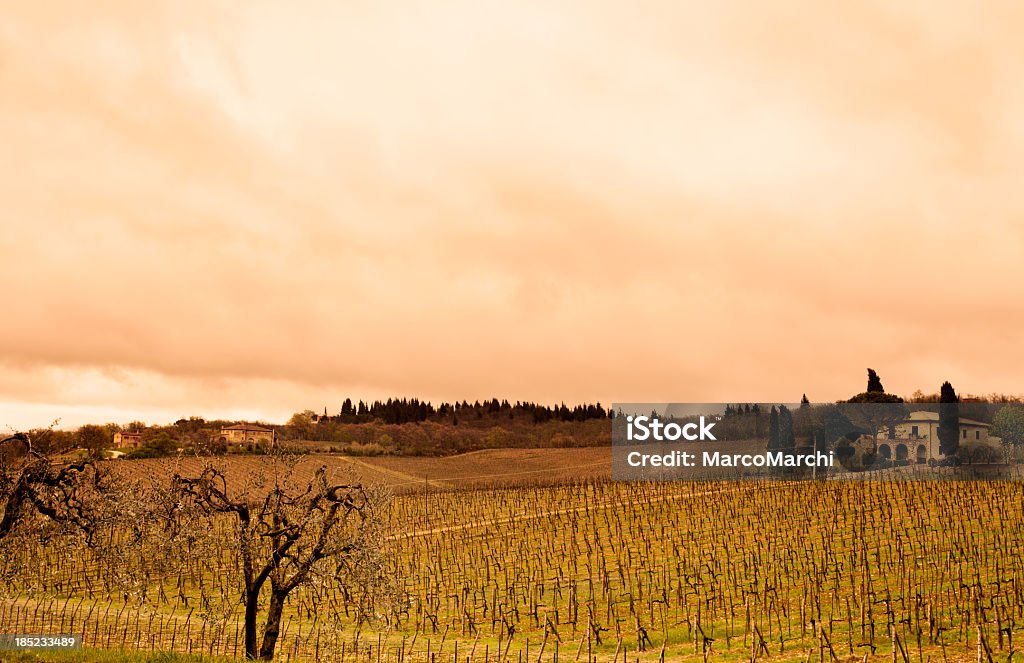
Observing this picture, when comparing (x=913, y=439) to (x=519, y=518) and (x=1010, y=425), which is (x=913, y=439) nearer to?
(x=1010, y=425)

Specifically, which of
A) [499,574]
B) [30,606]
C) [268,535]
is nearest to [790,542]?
[499,574]

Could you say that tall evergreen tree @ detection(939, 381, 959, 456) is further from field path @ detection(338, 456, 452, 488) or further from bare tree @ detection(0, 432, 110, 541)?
bare tree @ detection(0, 432, 110, 541)

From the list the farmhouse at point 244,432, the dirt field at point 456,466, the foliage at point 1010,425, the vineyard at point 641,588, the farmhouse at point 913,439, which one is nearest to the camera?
the vineyard at point 641,588

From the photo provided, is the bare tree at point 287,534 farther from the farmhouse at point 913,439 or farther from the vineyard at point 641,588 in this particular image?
the farmhouse at point 913,439

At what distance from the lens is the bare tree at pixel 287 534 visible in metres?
25.9

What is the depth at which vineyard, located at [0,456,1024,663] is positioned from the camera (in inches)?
1177

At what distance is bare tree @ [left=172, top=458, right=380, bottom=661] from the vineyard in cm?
82

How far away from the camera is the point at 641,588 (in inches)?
1693

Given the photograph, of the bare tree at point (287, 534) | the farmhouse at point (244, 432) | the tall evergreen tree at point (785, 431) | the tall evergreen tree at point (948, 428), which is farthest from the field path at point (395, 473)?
the bare tree at point (287, 534)

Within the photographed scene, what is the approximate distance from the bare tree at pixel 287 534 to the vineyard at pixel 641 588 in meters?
0.82

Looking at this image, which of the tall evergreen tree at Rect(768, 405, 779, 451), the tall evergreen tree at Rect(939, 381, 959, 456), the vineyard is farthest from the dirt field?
the vineyard

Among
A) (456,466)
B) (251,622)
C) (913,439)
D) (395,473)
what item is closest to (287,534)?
(251,622)

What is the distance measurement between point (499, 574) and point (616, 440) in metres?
129

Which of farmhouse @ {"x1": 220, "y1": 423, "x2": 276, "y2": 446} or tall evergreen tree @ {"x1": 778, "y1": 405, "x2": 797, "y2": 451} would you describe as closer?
tall evergreen tree @ {"x1": 778, "y1": 405, "x2": 797, "y2": 451}
